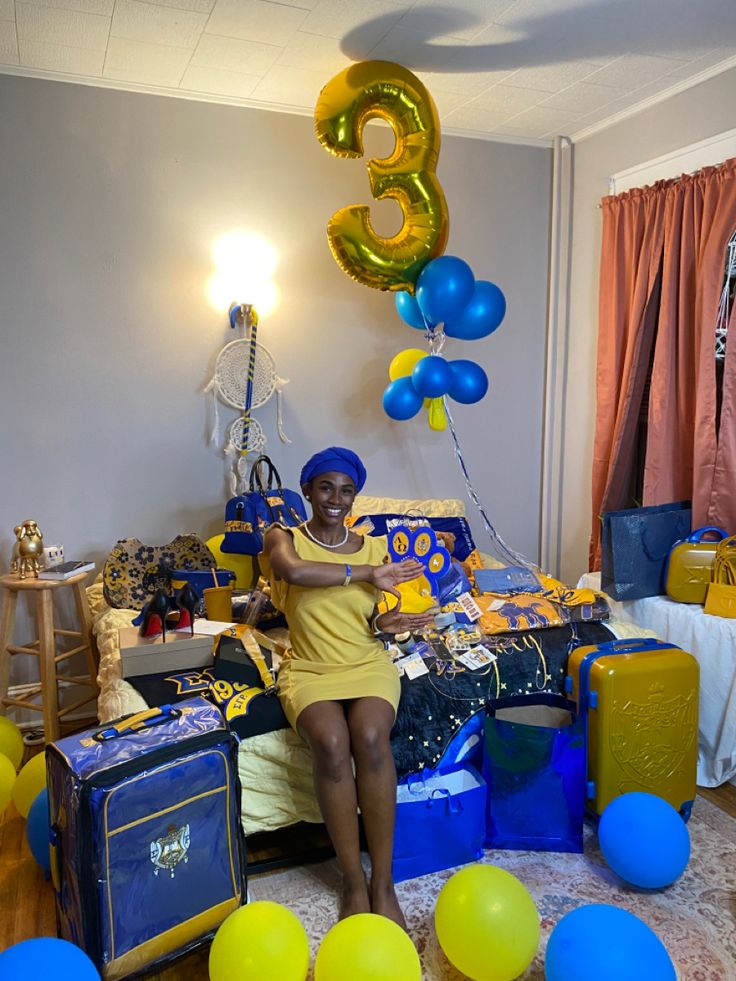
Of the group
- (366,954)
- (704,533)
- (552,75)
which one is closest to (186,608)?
(366,954)

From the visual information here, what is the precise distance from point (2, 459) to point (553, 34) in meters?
2.52

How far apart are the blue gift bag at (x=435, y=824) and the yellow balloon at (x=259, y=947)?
1.64 feet

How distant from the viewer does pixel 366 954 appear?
1429 millimetres

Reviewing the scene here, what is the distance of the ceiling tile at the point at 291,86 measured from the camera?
2.89 meters

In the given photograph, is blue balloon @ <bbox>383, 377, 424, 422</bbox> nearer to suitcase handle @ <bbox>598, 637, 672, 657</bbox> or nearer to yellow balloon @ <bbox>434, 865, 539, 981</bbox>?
suitcase handle @ <bbox>598, 637, 672, 657</bbox>

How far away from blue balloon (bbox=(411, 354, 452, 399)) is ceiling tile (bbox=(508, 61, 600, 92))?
3.66 feet

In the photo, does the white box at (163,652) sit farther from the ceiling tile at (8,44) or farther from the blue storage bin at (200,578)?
the ceiling tile at (8,44)

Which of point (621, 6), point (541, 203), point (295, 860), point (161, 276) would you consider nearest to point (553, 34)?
point (621, 6)

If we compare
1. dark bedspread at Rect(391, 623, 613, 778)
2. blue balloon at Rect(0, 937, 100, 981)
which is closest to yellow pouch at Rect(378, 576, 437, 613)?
dark bedspread at Rect(391, 623, 613, 778)

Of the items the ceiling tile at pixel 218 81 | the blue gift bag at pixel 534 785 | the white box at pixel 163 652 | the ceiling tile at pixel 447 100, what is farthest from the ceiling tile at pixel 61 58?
the blue gift bag at pixel 534 785

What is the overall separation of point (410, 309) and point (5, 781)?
2171mm

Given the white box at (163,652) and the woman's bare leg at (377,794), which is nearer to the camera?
the woman's bare leg at (377,794)

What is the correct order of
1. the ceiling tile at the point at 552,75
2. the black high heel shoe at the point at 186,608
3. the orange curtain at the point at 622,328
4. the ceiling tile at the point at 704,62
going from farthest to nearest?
the orange curtain at the point at 622,328 < the ceiling tile at the point at 552,75 < the ceiling tile at the point at 704,62 < the black high heel shoe at the point at 186,608

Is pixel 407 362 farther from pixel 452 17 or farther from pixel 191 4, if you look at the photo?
pixel 191 4
